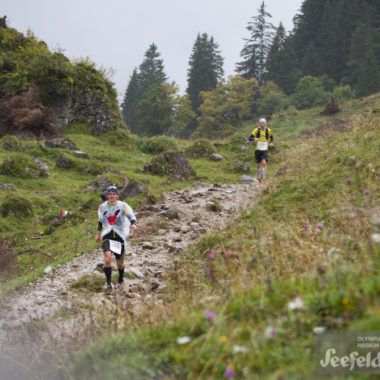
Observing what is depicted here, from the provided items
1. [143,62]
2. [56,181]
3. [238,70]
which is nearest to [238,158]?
[56,181]

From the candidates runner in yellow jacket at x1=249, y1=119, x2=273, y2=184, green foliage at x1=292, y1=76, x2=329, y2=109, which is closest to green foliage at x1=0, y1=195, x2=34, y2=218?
runner in yellow jacket at x1=249, y1=119, x2=273, y2=184

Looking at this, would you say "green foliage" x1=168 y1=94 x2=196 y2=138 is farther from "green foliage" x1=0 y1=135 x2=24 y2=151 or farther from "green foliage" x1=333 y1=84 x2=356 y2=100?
"green foliage" x1=0 y1=135 x2=24 y2=151

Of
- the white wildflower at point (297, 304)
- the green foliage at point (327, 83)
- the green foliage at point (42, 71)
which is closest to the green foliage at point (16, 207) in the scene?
the white wildflower at point (297, 304)

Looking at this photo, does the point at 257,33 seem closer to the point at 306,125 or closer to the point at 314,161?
the point at 306,125

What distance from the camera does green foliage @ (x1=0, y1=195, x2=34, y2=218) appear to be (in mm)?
11742

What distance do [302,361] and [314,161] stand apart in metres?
8.13

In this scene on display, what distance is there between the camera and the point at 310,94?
43250 mm

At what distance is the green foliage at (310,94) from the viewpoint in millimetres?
42750

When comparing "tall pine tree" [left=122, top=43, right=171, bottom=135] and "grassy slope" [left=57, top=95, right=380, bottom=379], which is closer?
"grassy slope" [left=57, top=95, right=380, bottom=379]

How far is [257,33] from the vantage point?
60.1m

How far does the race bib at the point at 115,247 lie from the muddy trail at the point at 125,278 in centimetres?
68

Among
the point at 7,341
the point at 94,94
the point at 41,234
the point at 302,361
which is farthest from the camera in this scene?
the point at 94,94

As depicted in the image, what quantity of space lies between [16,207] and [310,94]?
132ft

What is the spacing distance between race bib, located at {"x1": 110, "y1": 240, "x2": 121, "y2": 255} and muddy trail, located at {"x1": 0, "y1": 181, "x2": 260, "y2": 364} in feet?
2.24
